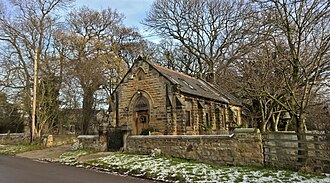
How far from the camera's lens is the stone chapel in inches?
733

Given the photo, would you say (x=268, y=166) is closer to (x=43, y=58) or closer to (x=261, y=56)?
(x=261, y=56)

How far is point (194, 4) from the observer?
3312cm

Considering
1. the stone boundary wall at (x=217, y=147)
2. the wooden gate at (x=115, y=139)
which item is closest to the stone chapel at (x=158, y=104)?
the wooden gate at (x=115, y=139)

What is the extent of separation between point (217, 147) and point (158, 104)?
7992 mm

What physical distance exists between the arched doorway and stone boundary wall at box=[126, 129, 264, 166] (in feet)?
18.0

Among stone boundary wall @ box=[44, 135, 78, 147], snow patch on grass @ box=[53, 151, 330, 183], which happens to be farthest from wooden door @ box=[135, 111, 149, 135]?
stone boundary wall @ box=[44, 135, 78, 147]

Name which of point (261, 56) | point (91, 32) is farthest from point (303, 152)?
point (91, 32)

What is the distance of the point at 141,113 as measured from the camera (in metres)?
20.6

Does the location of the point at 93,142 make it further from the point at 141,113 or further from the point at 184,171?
the point at 184,171

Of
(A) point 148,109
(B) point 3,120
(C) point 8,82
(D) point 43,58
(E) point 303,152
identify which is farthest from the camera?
(B) point 3,120

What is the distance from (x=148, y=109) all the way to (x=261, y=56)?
9.41 meters

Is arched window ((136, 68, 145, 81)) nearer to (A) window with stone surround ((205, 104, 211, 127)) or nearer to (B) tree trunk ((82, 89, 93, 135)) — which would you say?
(A) window with stone surround ((205, 104, 211, 127))

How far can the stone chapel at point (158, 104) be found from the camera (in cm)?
Answer: 1861

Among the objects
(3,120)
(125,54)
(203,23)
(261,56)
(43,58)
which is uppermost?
(203,23)
